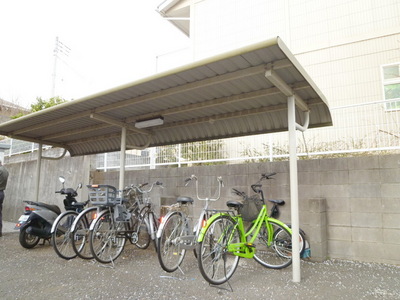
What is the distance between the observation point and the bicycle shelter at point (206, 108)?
3221 mm

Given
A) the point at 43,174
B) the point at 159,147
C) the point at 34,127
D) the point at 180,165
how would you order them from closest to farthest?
the point at 34,127 < the point at 180,165 < the point at 159,147 < the point at 43,174

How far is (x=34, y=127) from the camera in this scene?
568 cm

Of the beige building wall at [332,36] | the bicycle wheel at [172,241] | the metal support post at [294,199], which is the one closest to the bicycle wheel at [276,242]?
the metal support post at [294,199]

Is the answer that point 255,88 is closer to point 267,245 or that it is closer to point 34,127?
point 267,245

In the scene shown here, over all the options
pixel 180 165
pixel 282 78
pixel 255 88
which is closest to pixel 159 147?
pixel 180 165

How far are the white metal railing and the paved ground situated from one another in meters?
1.82

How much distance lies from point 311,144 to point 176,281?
11.1ft

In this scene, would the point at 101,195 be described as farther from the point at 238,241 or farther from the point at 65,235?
the point at 238,241

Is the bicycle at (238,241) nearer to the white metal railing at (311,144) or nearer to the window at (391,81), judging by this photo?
the white metal railing at (311,144)

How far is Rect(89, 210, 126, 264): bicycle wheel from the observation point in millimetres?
3896

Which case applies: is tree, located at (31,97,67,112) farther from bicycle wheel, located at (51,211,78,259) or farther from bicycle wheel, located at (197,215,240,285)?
bicycle wheel, located at (197,215,240,285)

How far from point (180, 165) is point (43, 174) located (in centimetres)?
499

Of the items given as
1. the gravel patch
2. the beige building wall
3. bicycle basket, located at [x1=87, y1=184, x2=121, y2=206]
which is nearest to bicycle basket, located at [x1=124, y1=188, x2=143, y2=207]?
bicycle basket, located at [x1=87, y1=184, x2=121, y2=206]

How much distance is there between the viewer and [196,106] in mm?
4512
